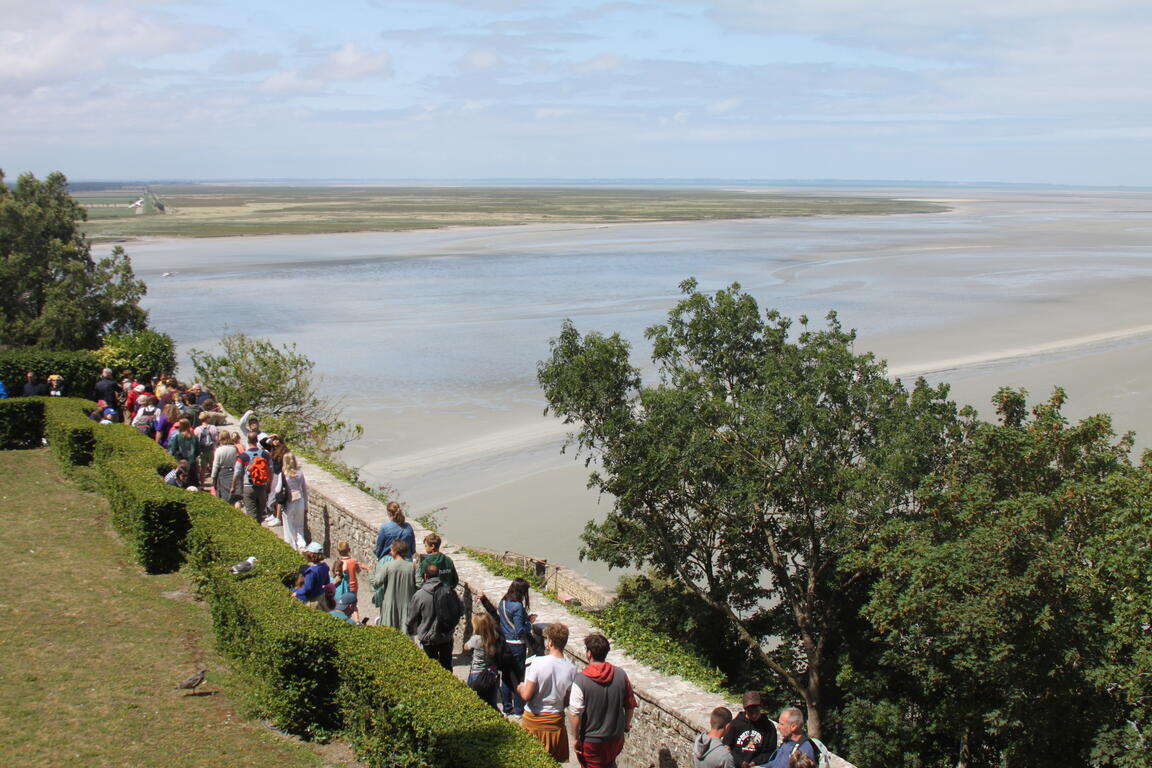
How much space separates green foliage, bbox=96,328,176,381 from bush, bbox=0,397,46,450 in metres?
3.86

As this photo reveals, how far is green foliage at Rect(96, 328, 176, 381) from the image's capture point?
2306 centimetres

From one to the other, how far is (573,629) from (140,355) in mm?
17327

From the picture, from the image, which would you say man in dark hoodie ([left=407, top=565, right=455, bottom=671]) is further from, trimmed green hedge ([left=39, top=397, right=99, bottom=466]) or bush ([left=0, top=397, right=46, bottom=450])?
bush ([left=0, top=397, right=46, bottom=450])

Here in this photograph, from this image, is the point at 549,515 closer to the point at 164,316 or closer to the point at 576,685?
the point at 576,685

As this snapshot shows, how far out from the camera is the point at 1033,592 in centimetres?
1206

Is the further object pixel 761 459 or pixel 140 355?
pixel 140 355

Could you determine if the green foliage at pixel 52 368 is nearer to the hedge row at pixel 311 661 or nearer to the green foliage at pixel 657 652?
the hedge row at pixel 311 661

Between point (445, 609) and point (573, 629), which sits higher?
point (445, 609)

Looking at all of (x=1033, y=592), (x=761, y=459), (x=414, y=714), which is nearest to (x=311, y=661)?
(x=414, y=714)

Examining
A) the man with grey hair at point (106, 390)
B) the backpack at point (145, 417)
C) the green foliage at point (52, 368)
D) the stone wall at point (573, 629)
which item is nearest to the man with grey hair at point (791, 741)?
the stone wall at point (573, 629)

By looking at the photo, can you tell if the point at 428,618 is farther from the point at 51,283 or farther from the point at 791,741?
the point at 51,283

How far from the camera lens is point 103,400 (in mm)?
19375

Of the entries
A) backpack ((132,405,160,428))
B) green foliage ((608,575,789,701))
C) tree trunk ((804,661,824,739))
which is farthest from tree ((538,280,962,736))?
backpack ((132,405,160,428))

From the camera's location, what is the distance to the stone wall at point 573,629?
8.27m
